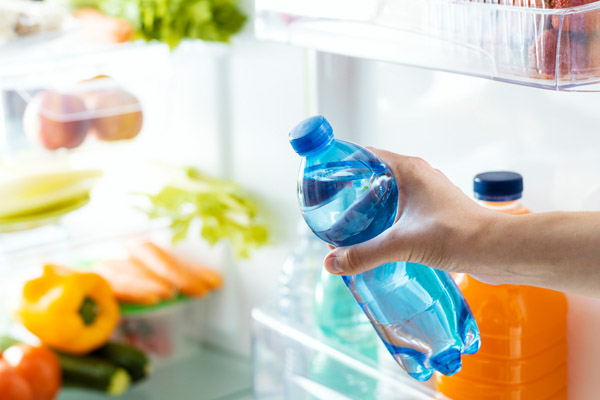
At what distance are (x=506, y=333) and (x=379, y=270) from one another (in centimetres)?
20

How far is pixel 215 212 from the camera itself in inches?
56.4

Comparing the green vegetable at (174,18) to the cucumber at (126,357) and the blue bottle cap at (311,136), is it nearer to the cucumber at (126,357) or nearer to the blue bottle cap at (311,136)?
the cucumber at (126,357)

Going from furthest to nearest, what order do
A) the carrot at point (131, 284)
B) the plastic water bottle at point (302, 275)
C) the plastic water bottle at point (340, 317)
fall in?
1. the carrot at point (131, 284)
2. the plastic water bottle at point (302, 275)
3. the plastic water bottle at point (340, 317)

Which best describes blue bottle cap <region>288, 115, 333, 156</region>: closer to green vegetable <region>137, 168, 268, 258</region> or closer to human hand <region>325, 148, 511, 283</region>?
human hand <region>325, 148, 511, 283</region>

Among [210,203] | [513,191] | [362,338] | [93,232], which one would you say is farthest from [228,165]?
[513,191]

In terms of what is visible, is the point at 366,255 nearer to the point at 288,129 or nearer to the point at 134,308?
the point at 288,129

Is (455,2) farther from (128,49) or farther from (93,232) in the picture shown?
(93,232)

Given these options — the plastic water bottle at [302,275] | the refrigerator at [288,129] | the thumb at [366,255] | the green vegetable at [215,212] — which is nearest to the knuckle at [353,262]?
the thumb at [366,255]

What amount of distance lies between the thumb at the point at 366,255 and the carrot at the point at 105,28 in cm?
75

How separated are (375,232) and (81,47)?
0.75 meters

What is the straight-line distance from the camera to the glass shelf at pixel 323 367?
A: 3.17ft

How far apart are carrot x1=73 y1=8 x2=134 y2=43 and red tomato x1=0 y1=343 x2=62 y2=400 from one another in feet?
1.75

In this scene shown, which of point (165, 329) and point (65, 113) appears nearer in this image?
point (65, 113)

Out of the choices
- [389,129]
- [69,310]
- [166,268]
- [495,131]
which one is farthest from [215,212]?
[495,131]
